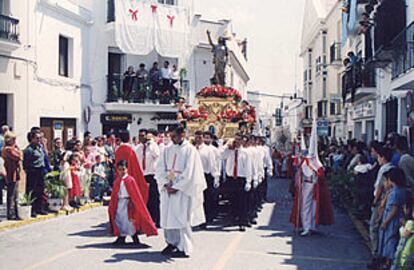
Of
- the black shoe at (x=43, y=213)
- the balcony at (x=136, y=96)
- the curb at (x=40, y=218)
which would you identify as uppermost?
the balcony at (x=136, y=96)

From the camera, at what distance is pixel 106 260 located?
27.5ft

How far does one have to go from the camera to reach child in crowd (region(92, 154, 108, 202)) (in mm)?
15445

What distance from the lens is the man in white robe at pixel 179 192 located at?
28.8ft

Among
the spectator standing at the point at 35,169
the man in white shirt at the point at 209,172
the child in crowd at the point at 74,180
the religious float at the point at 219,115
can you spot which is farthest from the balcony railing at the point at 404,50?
the spectator standing at the point at 35,169

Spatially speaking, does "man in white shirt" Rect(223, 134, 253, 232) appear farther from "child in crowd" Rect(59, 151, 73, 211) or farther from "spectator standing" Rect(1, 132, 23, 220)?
"spectator standing" Rect(1, 132, 23, 220)

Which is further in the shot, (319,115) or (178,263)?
(319,115)

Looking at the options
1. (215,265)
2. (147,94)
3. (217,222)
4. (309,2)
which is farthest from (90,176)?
(309,2)

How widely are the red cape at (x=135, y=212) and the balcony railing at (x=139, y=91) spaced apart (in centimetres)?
1624

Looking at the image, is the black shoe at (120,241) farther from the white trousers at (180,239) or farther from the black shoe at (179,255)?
the black shoe at (179,255)

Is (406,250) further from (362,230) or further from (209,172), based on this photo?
(209,172)

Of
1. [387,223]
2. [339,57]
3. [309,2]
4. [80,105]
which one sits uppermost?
[309,2]

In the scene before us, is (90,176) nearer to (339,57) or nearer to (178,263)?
(178,263)

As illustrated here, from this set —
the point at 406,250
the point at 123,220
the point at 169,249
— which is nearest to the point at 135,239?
the point at 123,220

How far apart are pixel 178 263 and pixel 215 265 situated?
21.7 inches
